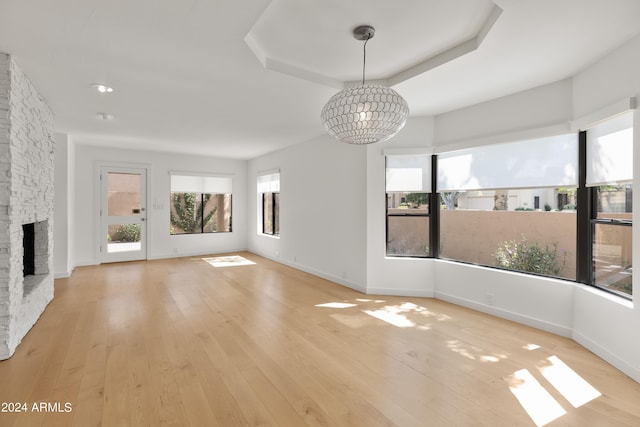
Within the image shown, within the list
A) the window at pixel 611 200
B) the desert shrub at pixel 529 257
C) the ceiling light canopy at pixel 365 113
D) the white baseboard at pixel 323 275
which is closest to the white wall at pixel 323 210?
the white baseboard at pixel 323 275

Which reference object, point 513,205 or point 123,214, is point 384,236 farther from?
point 123,214

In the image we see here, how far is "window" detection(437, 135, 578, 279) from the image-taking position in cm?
322

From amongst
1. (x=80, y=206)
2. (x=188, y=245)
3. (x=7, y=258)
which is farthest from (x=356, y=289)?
(x=80, y=206)

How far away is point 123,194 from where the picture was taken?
265 inches

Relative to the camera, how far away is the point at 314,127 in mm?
4969

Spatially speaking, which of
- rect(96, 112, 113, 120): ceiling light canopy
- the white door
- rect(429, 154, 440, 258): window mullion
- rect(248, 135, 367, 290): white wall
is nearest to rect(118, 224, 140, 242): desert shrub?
the white door

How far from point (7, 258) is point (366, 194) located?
12.5ft

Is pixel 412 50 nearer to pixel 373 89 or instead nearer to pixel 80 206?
pixel 373 89

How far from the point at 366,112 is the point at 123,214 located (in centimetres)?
653

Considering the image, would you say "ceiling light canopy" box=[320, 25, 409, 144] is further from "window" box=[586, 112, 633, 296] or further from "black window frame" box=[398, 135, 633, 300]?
"black window frame" box=[398, 135, 633, 300]

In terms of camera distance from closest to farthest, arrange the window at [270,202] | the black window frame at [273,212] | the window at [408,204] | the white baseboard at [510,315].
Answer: the white baseboard at [510,315], the window at [408,204], the window at [270,202], the black window frame at [273,212]

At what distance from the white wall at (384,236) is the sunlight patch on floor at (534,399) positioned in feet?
6.50

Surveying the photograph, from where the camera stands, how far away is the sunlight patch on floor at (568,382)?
210 centimetres

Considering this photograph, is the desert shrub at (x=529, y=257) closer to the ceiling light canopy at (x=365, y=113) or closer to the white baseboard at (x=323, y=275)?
the white baseboard at (x=323, y=275)
